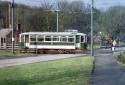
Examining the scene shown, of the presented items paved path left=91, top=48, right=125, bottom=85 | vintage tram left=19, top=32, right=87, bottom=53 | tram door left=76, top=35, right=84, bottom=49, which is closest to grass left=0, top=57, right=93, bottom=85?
paved path left=91, top=48, right=125, bottom=85

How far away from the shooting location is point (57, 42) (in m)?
51.9

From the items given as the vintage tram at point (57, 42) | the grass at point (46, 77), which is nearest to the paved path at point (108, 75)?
the grass at point (46, 77)

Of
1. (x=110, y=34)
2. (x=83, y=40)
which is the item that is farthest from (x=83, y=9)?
(x=83, y=40)

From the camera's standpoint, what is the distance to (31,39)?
53469 mm

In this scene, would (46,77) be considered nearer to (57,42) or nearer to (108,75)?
(108,75)

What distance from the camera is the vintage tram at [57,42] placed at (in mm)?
51750

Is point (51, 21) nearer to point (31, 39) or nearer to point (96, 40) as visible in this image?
point (96, 40)

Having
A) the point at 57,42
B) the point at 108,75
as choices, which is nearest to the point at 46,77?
the point at 108,75

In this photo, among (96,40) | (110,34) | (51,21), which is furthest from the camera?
(96,40)

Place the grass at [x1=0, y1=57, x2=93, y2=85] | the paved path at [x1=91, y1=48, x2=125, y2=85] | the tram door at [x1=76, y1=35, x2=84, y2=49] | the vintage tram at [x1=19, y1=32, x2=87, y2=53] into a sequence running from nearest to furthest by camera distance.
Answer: the grass at [x1=0, y1=57, x2=93, y2=85] < the paved path at [x1=91, y1=48, x2=125, y2=85] < the vintage tram at [x1=19, y1=32, x2=87, y2=53] < the tram door at [x1=76, y1=35, x2=84, y2=49]

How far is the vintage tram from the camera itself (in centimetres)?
5175

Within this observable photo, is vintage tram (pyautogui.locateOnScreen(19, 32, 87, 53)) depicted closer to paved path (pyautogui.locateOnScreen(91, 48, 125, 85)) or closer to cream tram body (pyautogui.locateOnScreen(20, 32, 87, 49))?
cream tram body (pyautogui.locateOnScreen(20, 32, 87, 49))

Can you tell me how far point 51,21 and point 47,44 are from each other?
2911cm

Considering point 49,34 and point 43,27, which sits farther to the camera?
point 43,27
